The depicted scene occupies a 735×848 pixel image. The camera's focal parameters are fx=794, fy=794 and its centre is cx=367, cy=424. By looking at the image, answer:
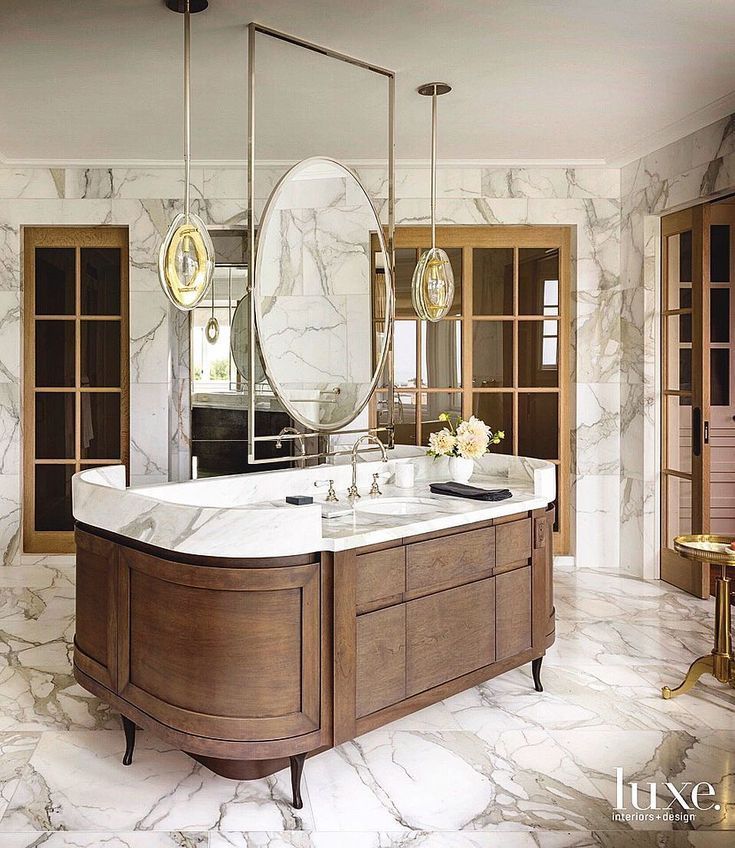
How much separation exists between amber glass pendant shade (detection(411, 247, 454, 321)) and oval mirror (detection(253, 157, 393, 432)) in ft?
0.61

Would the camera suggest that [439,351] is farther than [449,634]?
Yes

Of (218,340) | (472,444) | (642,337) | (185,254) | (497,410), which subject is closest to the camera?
(185,254)

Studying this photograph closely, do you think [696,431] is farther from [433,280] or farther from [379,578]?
[379,578]

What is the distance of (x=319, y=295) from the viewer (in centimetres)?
353

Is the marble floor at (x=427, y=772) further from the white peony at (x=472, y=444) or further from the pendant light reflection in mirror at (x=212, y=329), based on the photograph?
the pendant light reflection in mirror at (x=212, y=329)

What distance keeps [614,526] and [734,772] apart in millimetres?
2825

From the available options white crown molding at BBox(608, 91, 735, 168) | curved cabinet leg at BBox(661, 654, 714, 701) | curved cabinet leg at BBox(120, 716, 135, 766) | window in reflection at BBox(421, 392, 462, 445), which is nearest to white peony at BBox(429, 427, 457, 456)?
curved cabinet leg at BBox(661, 654, 714, 701)

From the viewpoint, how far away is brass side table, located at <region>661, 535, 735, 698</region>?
3.03 meters

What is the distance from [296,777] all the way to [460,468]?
60.0 inches

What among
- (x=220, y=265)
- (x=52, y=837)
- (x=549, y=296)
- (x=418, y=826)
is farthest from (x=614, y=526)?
(x=52, y=837)

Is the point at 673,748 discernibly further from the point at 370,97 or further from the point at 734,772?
the point at 370,97

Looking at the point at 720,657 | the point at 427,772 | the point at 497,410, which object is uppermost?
the point at 497,410

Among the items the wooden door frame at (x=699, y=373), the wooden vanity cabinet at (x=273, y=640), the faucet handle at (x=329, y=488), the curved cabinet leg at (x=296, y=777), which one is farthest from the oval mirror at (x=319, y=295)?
the wooden door frame at (x=699, y=373)

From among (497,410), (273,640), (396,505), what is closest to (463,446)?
(396,505)
